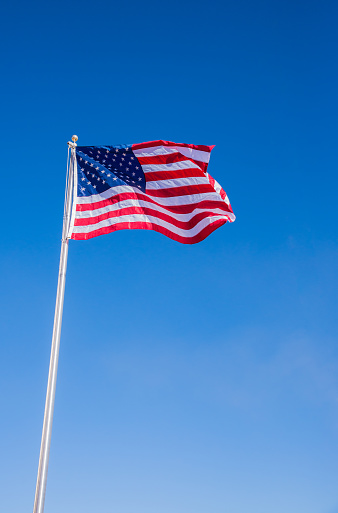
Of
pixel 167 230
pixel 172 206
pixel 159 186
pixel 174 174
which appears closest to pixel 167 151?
pixel 174 174

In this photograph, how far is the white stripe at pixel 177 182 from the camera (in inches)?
833

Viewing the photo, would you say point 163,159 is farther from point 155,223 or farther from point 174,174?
point 155,223

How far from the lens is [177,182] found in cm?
2131

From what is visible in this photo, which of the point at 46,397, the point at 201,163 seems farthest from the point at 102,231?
the point at 46,397

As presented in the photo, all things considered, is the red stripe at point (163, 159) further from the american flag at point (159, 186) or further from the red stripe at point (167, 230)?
the red stripe at point (167, 230)

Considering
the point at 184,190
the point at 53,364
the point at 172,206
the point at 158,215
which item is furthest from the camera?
the point at 184,190

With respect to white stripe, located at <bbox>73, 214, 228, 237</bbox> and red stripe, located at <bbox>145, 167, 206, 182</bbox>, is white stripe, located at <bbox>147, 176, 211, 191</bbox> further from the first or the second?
white stripe, located at <bbox>73, 214, 228, 237</bbox>

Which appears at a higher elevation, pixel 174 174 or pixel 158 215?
pixel 174 174

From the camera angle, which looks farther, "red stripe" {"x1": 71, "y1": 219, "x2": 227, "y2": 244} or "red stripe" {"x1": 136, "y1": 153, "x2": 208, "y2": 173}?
"red stripe" {"x1": 136, "y1": 153, "x2": 208, "y2": 173}

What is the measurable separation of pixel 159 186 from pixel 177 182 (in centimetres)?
72

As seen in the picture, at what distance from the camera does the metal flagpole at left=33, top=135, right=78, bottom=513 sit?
1451 centimetres

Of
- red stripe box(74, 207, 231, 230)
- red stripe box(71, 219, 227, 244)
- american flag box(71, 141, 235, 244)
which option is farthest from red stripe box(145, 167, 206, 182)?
red stripe box(71, 219, 227, 244)

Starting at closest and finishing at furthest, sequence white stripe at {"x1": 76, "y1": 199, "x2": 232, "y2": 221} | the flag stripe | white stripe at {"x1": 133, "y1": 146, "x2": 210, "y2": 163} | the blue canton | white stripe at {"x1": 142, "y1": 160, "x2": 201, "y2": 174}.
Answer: white stripe at {"x1": 76, "y1": 199, "x2": 232, "y2": 221} → the flag stripe → the blue canton → white stripe at {"x1": 133, "y1": 146, "x2": 210, "y2": 163} → white stripe at {"x1": 142, "y1": 160, "x2": 201, "y2": 174}

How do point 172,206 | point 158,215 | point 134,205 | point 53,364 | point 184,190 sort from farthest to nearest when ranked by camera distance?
1. point 184,190
2. point 172,206
3. point 158,215
4. point 134,205
5. point 53,364
